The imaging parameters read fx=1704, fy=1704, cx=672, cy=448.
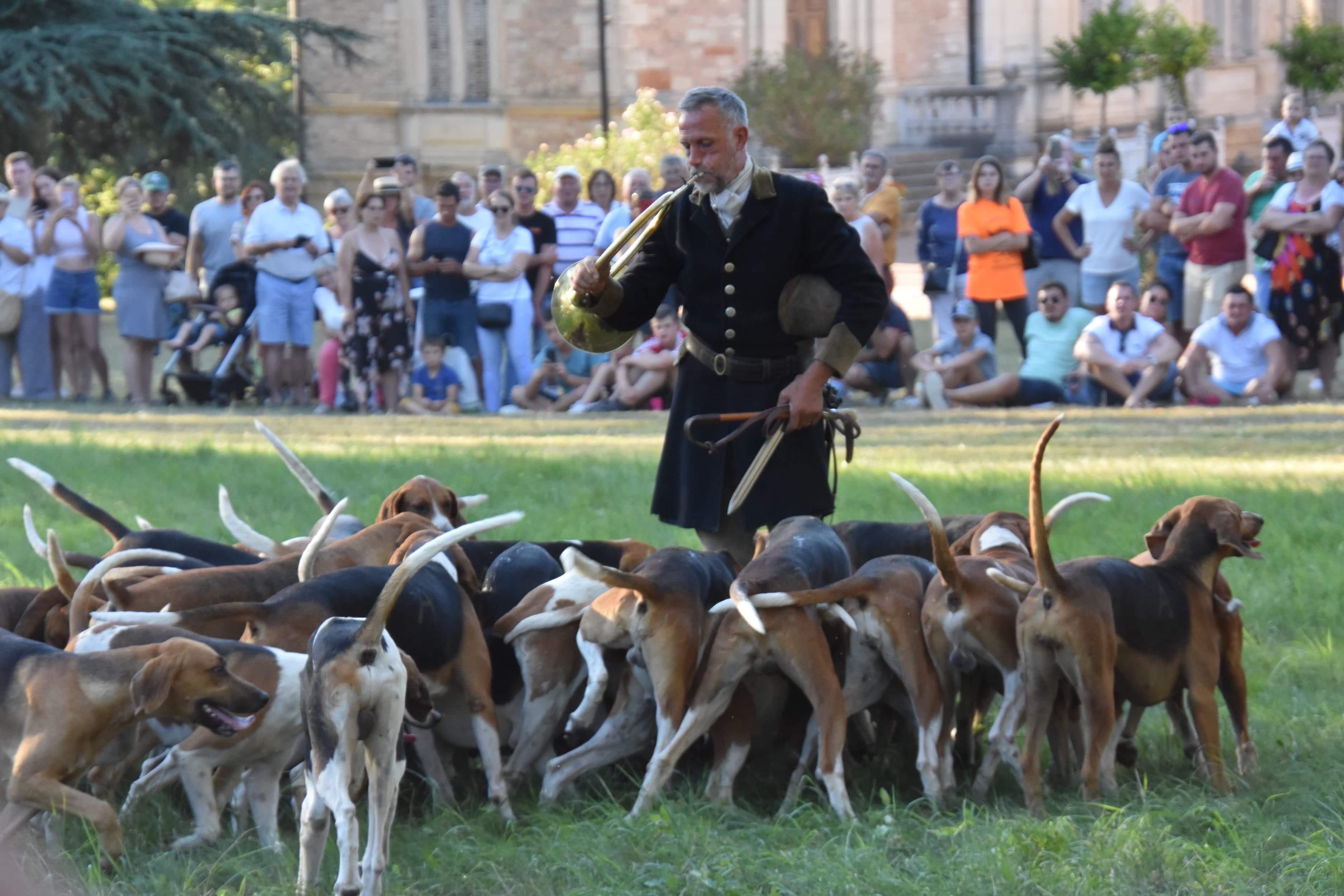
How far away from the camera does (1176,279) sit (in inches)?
565

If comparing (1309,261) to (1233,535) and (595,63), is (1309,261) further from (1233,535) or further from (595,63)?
(595,63)

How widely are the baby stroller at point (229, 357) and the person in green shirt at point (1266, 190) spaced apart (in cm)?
845

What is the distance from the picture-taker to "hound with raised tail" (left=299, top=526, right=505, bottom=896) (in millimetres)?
3768

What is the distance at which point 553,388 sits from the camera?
1478cm

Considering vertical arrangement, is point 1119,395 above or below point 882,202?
below

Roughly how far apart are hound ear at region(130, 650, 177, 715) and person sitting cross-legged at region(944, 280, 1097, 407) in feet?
34.4

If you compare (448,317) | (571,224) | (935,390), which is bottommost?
(935,390)

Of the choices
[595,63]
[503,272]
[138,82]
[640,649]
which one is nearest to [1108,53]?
[595,63]

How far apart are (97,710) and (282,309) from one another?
10.6 meters

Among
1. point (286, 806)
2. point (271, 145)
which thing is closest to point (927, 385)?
point (286, 806)

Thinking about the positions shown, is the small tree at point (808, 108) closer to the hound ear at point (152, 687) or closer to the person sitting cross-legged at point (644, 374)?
the person sitting cross-legged at point (644, 374)

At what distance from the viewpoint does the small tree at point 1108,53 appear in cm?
3117

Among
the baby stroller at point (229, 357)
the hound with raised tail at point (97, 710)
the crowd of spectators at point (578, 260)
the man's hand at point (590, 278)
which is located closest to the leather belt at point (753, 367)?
the man's hand at point (590, 278)

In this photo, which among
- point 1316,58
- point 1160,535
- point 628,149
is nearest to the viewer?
point 1160,535
